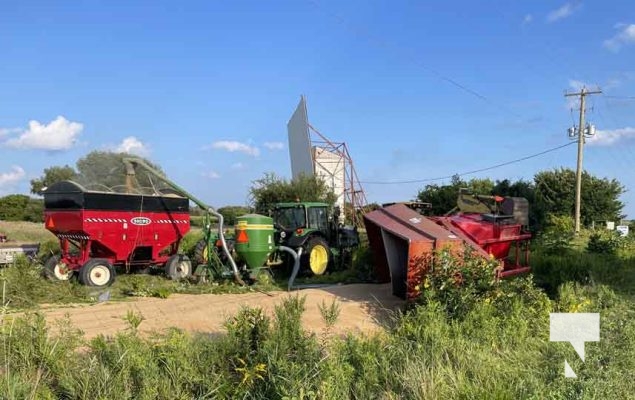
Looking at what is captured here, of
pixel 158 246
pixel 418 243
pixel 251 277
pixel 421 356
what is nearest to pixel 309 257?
pixel 251 277

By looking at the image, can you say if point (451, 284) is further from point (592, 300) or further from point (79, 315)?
point (79, 315)

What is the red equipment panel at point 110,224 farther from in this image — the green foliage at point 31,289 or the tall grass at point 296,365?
the tall grass at point 296,365

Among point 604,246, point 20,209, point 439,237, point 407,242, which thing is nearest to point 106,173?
point 407,242

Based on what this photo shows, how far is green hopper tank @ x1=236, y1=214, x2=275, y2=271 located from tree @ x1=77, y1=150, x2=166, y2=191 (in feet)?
10.1

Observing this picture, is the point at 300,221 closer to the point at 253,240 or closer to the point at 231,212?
the point at 253,240

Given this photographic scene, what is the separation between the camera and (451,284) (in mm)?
6906

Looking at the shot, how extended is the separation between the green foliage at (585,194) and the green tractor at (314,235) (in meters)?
30.8

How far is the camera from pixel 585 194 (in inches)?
1681

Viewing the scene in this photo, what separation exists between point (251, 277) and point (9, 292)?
4458mm

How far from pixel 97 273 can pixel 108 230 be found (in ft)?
3.78

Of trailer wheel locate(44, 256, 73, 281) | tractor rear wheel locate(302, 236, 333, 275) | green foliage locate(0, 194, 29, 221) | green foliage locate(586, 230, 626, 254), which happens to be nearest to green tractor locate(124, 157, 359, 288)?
tractor rear wheel locate(302, 236, 333, 275)

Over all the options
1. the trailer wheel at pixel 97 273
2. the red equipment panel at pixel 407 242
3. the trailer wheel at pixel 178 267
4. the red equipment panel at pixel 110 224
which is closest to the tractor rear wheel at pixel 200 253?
the trailer wheel at pixel 178 267

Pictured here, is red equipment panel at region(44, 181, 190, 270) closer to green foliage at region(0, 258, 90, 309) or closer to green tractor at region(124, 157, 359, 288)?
green tractor at region(124, 157, 359, 288)

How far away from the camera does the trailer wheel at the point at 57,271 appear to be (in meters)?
11.4
